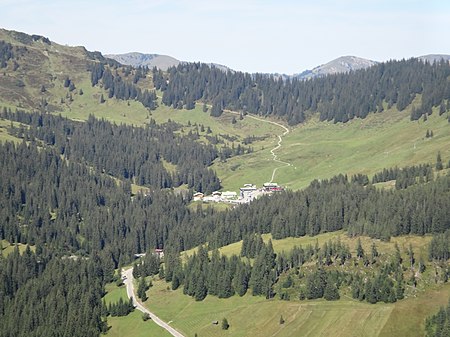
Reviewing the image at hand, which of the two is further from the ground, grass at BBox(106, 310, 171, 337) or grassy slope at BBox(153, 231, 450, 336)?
grassy slope at BBox(153, 231, 450, 336)

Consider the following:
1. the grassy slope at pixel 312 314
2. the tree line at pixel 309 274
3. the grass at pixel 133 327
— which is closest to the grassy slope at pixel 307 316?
the grassy slope at pixel 312 314

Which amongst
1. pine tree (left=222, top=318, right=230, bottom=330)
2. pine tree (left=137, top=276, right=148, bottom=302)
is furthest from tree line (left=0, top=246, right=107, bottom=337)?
pine tree (left=222, top=318, right=230, bottom=330)

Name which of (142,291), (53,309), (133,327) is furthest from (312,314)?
(53,309)

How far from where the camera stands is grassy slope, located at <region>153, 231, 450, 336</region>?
145500 mm

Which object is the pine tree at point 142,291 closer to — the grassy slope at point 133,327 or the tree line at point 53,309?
the grassy slope at point 133,327

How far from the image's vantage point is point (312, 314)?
509ft

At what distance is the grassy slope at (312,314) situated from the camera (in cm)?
14550

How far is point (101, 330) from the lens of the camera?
563ft

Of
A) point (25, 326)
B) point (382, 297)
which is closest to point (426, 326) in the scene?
point (382, 297)

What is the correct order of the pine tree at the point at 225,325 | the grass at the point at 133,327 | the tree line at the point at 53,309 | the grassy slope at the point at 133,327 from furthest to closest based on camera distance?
1. the tree line at the point at 53,309
2. the grassy slope at the point at 133,327
3. the grass at the point at 133,327
4. the pine tree at the point at 225,325

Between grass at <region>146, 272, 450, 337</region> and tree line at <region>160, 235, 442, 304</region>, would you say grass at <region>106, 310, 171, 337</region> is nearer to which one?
grass at <region>146, 272, 450, 337</region>

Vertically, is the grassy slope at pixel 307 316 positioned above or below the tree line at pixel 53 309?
above

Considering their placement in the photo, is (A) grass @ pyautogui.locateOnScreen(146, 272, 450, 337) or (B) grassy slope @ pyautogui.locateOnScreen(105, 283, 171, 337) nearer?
(A) grass @ pyautogui.locateOnScreen(146, 272, 450, 337)

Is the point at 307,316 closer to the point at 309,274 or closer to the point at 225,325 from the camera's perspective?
the point at 309,274
